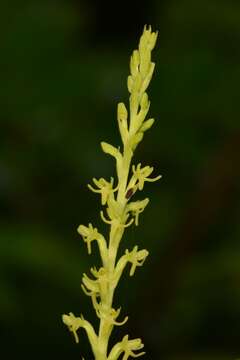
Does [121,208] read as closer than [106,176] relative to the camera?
Yes

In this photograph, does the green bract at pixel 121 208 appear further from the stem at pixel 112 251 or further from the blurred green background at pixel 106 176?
the blurred green background at pixel 106 176

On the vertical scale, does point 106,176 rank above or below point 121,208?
above

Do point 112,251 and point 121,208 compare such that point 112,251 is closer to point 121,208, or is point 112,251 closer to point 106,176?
point 121,208

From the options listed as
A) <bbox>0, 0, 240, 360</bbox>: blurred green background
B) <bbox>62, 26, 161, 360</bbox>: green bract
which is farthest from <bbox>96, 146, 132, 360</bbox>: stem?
<bbox>0, 0, 240, 360</bbox>: blurred green background

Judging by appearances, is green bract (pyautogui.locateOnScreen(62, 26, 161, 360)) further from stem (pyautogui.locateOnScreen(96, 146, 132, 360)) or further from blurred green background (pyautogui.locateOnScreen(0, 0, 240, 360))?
blurred green background (pyautogui.locateOnScreen(0, 0, 240, 360))

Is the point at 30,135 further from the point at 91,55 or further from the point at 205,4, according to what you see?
the point at 205,4

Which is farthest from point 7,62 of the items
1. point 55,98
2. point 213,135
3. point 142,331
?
point 142,331

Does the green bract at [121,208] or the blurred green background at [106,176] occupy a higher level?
the blurred green background at [106,176]

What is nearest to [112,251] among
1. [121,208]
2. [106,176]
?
[121,208]

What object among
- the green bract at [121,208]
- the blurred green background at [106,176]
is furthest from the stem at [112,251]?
the blurred green background at [106,176]

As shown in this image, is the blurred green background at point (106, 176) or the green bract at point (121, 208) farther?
the blurred green background at point (106, 176)
